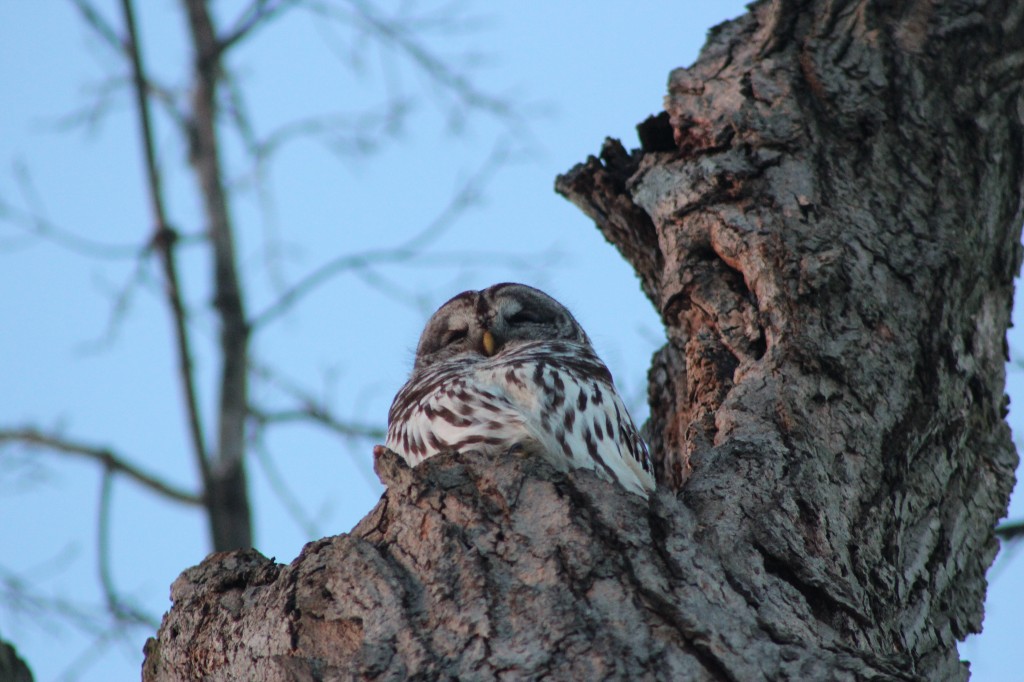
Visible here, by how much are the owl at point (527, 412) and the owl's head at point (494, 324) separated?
100 mm

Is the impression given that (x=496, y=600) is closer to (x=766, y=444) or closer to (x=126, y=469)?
(x=766, y=444)

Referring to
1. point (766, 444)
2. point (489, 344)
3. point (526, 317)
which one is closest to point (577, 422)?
point (766, 444)

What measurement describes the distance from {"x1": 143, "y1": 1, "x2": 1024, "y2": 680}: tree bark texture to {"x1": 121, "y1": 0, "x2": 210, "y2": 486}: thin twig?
226cm

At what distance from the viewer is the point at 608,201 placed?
14.0 feet

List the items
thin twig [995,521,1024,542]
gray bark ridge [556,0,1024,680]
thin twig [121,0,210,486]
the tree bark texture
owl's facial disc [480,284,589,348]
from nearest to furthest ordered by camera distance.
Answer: the tree bark texture < gray bark ridge [556,0,1024,680] < thin twig [995,521,1024,542] < owl's facial disc [480,284,589,348] < thin twig [121,0,210,486]

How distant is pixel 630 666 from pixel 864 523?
1137mm

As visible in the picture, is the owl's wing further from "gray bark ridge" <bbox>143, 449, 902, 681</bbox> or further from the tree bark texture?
"gray bark ridge" <bbox>143, 449, 902, 681</bbox>

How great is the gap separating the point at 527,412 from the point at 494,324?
1.33 m

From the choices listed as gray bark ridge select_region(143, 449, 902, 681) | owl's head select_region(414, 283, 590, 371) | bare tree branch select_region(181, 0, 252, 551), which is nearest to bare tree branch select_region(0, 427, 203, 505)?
bare tree branch select_region(181, 0, 252, 551)

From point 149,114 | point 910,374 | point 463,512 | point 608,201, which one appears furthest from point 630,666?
point 149,114

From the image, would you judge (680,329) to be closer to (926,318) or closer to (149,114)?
(926,318)

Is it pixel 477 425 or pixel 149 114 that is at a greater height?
pixel 149 114

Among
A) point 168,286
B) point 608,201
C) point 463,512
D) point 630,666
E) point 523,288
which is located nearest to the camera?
point 630,666

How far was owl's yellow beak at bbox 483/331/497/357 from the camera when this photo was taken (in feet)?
15.3
